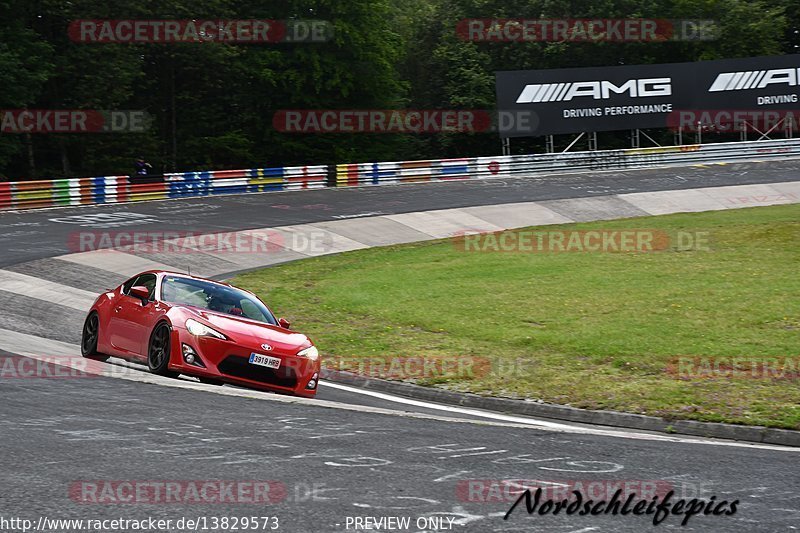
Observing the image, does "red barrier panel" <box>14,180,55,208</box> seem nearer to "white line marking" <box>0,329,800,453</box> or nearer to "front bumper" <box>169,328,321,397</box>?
"white line marking" <box>0,329,800,453</box>

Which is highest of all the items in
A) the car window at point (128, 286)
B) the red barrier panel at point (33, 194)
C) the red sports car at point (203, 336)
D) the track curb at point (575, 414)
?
the red barrier panel at point (33, 194)

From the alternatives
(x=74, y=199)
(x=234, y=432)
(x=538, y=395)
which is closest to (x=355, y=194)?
(x=74, y=199)

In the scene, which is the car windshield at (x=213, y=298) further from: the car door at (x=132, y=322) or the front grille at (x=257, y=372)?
the front grille at (x=257, y=372)

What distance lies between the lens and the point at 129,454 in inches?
301

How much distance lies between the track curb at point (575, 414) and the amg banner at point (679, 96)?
35.1m

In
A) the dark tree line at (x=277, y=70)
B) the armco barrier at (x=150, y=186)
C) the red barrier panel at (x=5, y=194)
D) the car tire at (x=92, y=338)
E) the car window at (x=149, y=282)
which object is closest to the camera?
the car window at (x=149, y=282)

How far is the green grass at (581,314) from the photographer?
12578 millimetres

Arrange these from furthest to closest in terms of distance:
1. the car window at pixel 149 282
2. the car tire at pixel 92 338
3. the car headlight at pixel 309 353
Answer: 1. the car tire at pixel 92 338
2. the car window at pixel 149 282
3. the car headlight at pixel 309 353

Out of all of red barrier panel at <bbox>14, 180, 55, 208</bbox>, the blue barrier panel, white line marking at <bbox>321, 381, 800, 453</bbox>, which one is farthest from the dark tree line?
white line marking at <bbox>321, 381, 800, 453</bbox>

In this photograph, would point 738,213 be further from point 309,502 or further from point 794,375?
point 309,502

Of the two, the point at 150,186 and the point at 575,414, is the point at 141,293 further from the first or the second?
the point at 150,186

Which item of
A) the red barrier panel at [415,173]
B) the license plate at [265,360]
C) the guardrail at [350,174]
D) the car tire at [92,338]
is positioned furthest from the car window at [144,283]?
the red barrier panel at [415,173]

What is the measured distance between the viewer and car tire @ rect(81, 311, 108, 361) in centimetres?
1364

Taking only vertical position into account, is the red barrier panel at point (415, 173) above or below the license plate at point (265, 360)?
above
